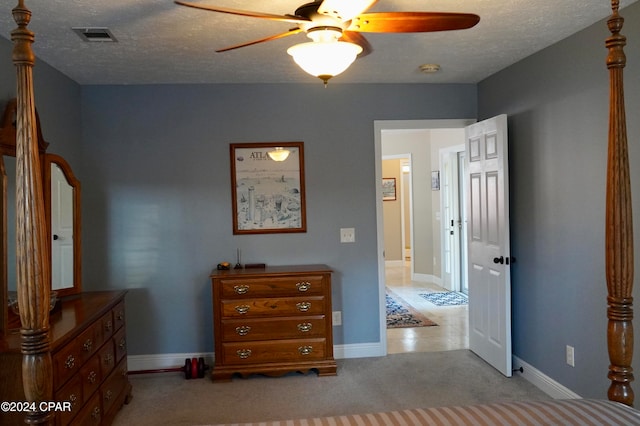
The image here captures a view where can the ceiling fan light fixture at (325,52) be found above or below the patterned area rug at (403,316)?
above

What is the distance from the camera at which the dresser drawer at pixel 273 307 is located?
3.91m

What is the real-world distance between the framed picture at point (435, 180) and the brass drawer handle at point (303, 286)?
4099mm

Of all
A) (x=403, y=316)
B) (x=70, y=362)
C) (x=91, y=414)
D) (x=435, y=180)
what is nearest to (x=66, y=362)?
(x=70, y=362)

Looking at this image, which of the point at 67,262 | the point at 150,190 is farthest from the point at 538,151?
the point at 67,262

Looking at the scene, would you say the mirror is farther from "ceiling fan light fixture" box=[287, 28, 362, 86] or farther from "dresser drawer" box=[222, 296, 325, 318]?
"ceiling fan light fixture" box=[287, 28, 362, 86]

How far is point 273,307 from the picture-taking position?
394 cm

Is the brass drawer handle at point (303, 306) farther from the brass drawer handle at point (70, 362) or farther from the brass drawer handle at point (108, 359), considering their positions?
the brass drawer handle at point (70, 362)

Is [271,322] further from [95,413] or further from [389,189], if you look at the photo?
[389,189]

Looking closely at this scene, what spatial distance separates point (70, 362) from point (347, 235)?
2.52 metres

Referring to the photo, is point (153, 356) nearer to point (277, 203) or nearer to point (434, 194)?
point (277, 203)

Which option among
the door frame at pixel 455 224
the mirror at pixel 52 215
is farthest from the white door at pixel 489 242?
the mirror at pixel 52 215

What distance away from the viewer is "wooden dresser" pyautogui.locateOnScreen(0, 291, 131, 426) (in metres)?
2.27

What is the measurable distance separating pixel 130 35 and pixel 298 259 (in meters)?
2.27

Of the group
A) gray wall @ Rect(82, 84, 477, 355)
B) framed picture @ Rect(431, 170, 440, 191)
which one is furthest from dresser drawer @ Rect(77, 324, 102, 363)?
framed picture @ Rect(431, 170, 440, 191)
